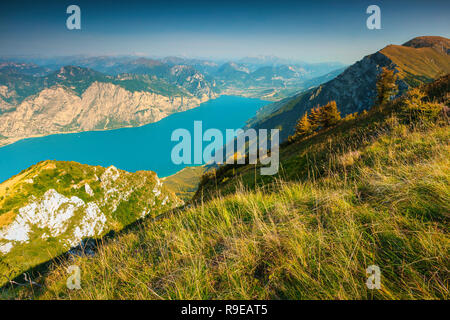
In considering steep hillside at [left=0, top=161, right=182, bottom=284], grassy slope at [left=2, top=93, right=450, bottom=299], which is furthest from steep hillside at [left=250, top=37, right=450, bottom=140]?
grassy slope at [left=2, top=93, right=450, bottom=299]

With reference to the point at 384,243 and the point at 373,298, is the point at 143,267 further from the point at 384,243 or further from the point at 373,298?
the point at 384,243

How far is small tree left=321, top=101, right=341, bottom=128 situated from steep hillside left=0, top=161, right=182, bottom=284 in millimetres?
51962

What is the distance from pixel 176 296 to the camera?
7.02 ft

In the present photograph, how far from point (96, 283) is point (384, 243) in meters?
4.13

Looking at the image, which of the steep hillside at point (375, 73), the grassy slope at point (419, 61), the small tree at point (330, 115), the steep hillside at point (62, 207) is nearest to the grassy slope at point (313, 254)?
the small tree at point (330, 115)

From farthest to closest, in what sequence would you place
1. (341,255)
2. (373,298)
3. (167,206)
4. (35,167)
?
(167,206) < (35,167) < (341,255) < (373,298)

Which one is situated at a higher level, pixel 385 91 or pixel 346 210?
pixel 385 91

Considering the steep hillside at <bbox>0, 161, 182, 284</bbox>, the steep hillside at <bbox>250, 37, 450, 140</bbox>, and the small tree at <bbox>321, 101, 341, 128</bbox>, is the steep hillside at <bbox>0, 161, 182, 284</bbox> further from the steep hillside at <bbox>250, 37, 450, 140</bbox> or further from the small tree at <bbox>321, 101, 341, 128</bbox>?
the steep hillside at <bbox>250, 37, 450, 140</bbox>

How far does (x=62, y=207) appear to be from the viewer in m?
47.0

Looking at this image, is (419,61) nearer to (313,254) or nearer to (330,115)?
(330,115)

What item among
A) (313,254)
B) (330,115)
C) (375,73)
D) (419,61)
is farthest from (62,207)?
(419,61)

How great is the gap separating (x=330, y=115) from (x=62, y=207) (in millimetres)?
69081

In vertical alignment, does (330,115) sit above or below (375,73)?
below
